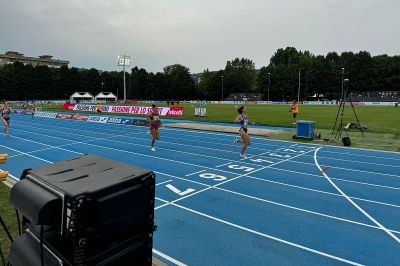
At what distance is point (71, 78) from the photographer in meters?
108

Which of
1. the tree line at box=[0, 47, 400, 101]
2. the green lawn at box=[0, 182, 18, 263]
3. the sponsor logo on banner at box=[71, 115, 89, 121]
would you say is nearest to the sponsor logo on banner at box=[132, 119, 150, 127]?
the sponsor logo on banner at box=[71, 115, 89, 121]

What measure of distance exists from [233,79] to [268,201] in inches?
3701

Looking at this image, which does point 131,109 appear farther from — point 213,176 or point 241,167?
point 213,176

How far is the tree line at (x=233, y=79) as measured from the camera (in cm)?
8462

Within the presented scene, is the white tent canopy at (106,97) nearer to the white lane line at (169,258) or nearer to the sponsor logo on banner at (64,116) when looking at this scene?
the sponsor logo on banner at (64,116)

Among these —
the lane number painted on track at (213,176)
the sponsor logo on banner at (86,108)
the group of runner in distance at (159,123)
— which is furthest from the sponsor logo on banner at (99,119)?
the lane number painted on track at (213,176)

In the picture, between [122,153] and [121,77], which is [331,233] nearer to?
[122,153]

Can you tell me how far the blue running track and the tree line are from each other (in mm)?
70058

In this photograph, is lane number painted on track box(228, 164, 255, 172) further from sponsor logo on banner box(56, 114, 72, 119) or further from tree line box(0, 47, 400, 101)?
tree line box(0, 47, 400, 101)

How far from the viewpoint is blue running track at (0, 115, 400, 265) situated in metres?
5.71

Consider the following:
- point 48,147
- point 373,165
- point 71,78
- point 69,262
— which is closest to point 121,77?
point 71,78

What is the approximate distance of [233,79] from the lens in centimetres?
10031

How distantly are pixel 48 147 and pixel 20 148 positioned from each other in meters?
1.31

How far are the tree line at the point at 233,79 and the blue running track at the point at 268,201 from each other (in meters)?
70.1
